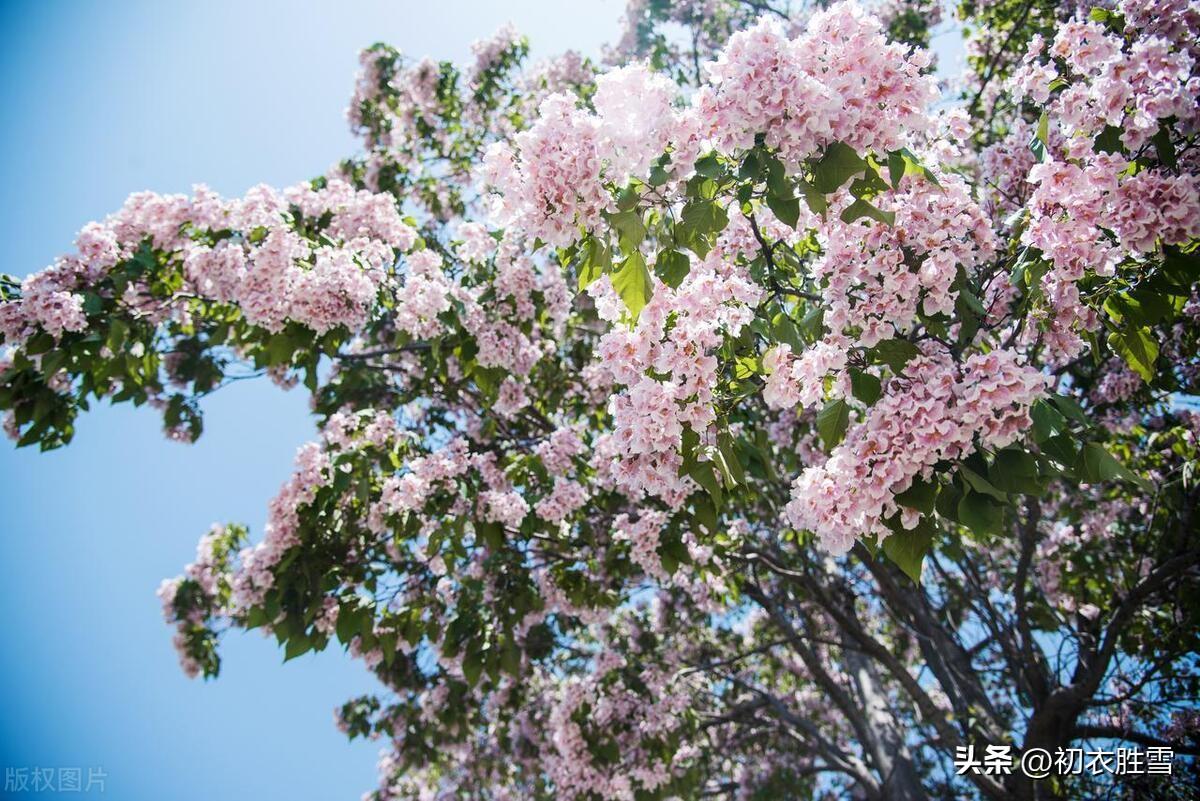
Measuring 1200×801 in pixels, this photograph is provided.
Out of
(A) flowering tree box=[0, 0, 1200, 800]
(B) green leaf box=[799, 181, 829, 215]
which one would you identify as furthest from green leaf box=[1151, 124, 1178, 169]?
(B) green leaf box=[799, 181, 829, 215]

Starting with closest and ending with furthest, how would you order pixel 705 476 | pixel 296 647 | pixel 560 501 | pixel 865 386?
pixel 865 386 < pixel 705 476 < pixel 296 647 < pixel 560 501

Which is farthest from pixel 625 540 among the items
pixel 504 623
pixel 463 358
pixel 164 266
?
pixel 164 266

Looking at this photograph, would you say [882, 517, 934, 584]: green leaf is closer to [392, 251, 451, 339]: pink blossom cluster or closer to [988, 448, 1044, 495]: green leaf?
[988, 448, 1044, 495]: green leaf

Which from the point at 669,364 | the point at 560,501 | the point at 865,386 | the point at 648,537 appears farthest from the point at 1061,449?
the point at 560,501

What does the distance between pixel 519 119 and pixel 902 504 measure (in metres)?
6.48

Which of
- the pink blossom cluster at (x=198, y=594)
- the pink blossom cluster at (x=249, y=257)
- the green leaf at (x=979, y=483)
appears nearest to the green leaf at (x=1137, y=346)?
the green leaf at (x=979, y=483)

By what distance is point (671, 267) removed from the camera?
253 centimetres

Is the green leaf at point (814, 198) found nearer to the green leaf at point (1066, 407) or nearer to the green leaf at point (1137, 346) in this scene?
the green leaf at point (1066, 407)

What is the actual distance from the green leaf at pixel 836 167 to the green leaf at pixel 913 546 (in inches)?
41.8

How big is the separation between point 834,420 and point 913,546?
18.5 inches

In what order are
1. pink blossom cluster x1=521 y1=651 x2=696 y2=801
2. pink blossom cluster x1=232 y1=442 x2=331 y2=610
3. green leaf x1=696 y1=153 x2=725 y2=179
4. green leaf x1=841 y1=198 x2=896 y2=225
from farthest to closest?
pink blossom cluster x1=521 y1=651 x2=696 y2=801 → pink blossom cluster x1=232 y1=442 x2=331 y2=610 → green leaf x1=696 y1=153 x2=725 y2=179 → green leaf x1=841 y1=198 x2=896 y2=225

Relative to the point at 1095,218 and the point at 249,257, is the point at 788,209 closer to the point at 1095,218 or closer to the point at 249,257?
the point at 1095,218

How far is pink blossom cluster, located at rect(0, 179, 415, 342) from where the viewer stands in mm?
3898

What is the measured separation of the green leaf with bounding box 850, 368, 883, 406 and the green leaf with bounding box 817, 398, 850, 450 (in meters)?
0.06
